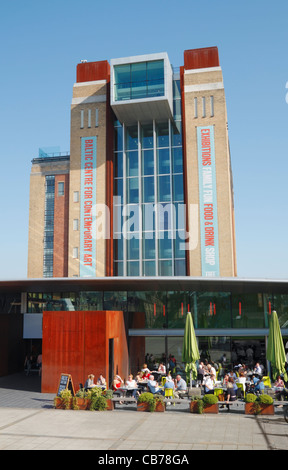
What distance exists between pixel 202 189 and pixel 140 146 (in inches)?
293

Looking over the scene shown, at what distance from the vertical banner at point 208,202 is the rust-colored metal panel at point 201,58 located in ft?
21.8

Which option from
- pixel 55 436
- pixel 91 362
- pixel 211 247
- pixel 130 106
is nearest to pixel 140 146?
pixel 130 106

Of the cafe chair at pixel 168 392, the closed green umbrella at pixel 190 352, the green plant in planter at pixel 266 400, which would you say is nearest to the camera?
the green plant in planter at pixel 266 400

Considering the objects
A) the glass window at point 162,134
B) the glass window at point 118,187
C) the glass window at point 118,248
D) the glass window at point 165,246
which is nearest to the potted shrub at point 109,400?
the glass window at point 165,246

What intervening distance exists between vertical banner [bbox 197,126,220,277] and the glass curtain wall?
192cm

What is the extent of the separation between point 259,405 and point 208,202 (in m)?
27.1

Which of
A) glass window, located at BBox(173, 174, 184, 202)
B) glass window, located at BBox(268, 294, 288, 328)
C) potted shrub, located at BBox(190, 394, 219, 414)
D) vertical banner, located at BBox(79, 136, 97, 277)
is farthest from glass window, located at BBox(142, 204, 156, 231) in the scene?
potted shrub, located at BBox(190, 394, 219, 414)

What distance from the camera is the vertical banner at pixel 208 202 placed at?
4022 cm

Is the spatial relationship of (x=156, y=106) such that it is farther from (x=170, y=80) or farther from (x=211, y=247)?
(x=211, y=247)

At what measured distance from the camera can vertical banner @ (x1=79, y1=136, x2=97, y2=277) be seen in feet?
141

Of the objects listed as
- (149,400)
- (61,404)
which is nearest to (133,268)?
(61,404)

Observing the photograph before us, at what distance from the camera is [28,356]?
27.6 m

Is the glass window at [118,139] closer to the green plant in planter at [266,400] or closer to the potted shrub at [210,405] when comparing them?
the potted shrub at [210,405]

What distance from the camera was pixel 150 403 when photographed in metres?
15.8
